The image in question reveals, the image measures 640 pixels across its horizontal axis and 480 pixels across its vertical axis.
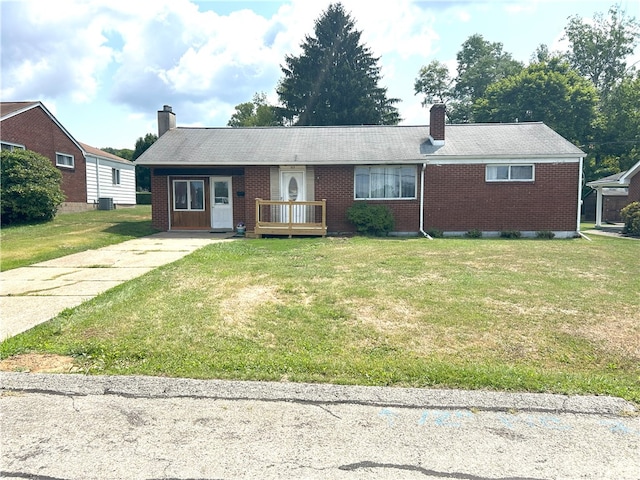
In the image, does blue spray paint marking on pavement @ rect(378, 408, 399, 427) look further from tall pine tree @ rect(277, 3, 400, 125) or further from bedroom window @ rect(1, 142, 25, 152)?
tall pine tree @ rect(277, 3, 400, 125)

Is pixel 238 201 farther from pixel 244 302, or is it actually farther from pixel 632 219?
pixel 632 219

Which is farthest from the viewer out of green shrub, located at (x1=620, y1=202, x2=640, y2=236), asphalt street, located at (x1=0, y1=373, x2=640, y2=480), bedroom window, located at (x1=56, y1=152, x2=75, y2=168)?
bedroom window, located at (x1=56, y1=152, x2=75, y2=168)

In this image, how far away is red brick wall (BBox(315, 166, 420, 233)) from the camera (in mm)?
15836

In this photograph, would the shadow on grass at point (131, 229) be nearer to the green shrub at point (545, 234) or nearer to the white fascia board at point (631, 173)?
the green shrub at point (545, 234)

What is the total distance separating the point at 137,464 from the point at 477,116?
41.1 metres

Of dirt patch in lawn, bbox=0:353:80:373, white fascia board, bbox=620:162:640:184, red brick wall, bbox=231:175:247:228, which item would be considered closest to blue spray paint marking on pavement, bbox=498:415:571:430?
dirt patch in lawn, bbox=0:353:80:373

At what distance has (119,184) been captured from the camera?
2808 centimetres

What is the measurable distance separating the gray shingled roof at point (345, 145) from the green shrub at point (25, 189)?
387 cm

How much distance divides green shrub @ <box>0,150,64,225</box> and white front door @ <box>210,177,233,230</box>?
5.94 metres

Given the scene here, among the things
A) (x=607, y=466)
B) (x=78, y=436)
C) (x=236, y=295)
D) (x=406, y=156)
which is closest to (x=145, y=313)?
(x=236, y=295)

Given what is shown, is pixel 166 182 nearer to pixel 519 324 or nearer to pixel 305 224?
pixel 305 224

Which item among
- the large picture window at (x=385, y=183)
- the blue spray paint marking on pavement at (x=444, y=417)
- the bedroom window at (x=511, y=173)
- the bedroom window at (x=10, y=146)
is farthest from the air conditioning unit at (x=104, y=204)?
the blue spray paint marking on pavement at (x=444, y=417)

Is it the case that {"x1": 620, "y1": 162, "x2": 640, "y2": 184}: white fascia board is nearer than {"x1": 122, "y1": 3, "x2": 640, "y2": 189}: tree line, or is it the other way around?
{"x1": 620, "y1": 162, "x2": 640, "y2": 184}: white fascia board

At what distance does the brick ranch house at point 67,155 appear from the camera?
19562 millimetres
